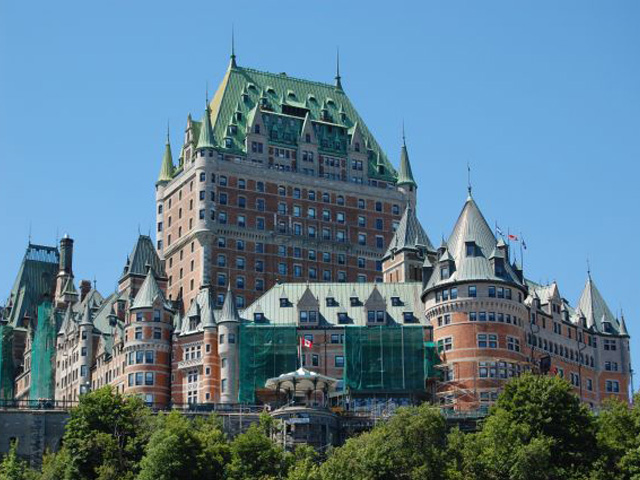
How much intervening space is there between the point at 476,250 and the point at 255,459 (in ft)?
144

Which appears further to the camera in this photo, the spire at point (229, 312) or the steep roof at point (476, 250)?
the spire at point (229, 312)

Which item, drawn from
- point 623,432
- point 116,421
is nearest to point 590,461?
point 623,432

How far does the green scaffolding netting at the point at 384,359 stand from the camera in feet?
575

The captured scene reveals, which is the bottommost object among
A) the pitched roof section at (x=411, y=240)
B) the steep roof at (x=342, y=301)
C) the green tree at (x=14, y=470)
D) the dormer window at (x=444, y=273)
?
the green tree at (x=14, y=470)

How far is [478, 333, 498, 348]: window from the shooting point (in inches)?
6831

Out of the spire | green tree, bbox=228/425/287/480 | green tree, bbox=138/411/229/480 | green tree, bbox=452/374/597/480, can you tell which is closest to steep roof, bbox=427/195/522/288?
the spire

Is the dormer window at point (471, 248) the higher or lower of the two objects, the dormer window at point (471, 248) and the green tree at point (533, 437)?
the higher

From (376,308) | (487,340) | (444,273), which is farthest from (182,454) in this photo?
(444,273)

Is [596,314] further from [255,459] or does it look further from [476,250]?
[255,459]

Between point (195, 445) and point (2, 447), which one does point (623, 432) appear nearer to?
point (195, 445)

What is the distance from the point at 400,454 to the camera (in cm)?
14362

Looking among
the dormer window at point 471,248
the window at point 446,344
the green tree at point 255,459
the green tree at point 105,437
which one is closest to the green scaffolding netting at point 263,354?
the window at point 446,344

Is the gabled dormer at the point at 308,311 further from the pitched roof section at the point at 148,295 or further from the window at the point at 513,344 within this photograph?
the window at the point at 513,344

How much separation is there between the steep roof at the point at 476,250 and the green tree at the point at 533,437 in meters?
23.7
